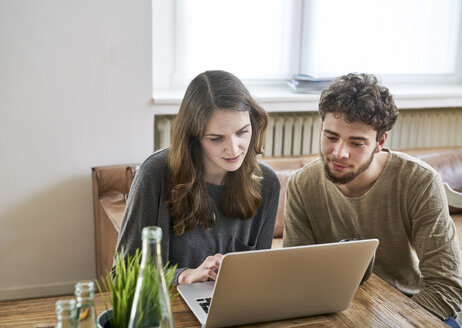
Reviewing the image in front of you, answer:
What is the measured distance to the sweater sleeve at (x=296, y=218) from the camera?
183 cm

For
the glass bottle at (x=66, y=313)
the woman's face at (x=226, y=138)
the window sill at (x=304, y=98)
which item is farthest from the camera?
the window sill at (x=304, y=98)

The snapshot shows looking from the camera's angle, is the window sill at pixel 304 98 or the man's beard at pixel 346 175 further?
the window sill at pixel 304 98

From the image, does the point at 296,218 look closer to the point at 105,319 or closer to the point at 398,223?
the point at 398,223

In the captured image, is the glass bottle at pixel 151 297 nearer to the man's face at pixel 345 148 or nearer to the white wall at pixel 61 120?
the man's face at pixel 345 148

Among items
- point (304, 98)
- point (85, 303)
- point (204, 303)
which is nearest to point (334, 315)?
point (204, 303)

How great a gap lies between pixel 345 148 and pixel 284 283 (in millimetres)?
644

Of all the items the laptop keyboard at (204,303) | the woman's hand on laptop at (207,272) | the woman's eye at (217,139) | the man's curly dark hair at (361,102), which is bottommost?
the laptop keyboard at (204,303)

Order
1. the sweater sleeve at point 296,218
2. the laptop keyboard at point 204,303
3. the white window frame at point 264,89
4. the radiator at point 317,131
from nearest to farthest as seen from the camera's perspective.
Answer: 1. the laptop keyboard at point 204,303
2. the sweater sleeve at point 296,218
3. the white window frame at point 264,89
4. the radiator at point 317,131

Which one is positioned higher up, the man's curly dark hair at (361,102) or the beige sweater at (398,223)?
the man's curly dark hair at (361,102)

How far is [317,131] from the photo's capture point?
3.33m

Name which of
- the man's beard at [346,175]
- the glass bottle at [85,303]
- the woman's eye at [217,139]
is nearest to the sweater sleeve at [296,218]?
the man's beard at [346,175]

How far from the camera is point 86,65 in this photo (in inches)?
A: 107

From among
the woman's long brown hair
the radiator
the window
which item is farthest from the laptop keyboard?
the window

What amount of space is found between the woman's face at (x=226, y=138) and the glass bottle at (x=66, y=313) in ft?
2.69
